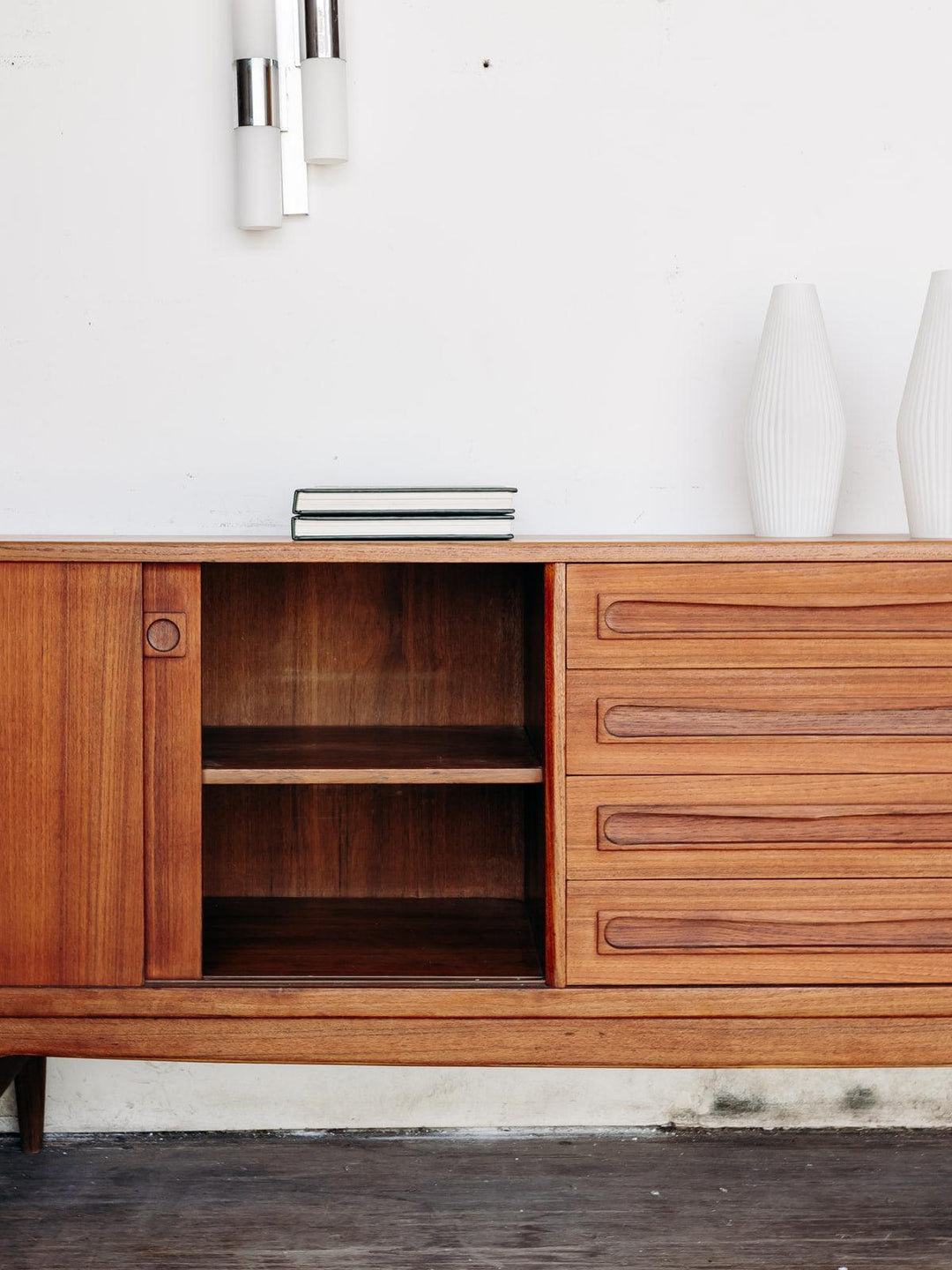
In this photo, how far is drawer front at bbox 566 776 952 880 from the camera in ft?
5.01

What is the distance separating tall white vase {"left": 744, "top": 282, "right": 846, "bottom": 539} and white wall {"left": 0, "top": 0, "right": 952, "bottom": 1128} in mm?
245

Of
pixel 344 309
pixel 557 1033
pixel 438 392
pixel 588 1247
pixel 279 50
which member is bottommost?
pixel 588 1247

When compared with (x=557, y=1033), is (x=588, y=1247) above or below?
below

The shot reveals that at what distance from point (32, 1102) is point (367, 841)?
0.71m

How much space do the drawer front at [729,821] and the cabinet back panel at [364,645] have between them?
43 cm

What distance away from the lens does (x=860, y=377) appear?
1975mm

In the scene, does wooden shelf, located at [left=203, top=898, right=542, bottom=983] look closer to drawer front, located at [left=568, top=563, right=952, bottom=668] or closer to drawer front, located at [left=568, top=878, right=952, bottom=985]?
drawer front, located at [left=568, top=878, right=952, bottom=985]

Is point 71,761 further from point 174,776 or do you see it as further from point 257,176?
point 257,176

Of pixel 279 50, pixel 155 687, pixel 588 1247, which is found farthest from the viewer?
pixel 279 50

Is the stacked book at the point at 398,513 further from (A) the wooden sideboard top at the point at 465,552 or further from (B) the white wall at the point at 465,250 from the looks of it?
(B) the white wall at the point at 465,250

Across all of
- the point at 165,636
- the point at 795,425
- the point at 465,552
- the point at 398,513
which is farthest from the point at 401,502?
the point at 795,425

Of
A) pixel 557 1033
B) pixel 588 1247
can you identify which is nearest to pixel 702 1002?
pixel 557 1033

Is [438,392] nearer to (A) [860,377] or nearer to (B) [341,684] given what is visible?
(B) [341,684]

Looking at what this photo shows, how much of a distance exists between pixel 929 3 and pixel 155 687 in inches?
66.6
